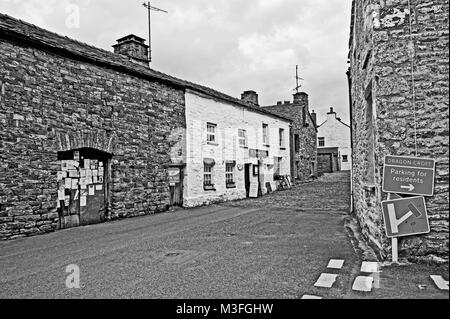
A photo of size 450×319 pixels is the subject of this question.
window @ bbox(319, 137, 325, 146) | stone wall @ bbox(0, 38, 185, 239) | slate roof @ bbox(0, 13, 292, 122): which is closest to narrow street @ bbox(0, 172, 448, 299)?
stone wall @ bbox(0, 38, 185, 239)

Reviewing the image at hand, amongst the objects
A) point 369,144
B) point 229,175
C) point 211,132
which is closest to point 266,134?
point 229,175

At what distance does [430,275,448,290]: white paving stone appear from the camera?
433 cm

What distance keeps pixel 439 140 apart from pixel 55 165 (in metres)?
9.57

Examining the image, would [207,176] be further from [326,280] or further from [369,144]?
[326,280]

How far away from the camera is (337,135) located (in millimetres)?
43438

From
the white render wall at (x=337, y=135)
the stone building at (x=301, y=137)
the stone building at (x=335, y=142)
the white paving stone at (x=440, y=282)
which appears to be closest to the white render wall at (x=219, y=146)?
the stone building at (x=301, y=137)

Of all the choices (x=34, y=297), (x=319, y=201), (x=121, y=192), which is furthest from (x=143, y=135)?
(x=34, y=297)

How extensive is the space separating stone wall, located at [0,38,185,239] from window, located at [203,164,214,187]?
2175 mm

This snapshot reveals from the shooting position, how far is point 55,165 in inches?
403

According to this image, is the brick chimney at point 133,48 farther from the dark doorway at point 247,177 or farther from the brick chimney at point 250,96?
the brick chimney at point 250,96

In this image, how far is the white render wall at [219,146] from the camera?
619 inches

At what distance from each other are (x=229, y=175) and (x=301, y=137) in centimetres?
1239

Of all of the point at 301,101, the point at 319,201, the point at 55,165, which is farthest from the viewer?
the point at 301,101

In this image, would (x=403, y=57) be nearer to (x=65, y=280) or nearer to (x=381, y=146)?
(x=381, y=146)
